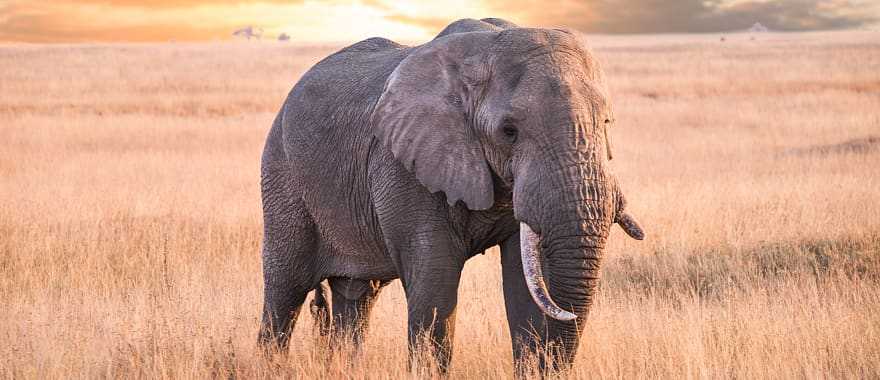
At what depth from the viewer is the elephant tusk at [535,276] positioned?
4180 mm

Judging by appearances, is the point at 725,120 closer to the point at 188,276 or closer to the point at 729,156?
the point at 729,156

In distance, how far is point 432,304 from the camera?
4836 mm

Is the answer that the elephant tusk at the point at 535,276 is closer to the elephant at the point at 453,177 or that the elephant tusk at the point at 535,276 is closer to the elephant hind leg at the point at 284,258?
the elephant at the point at 453,177

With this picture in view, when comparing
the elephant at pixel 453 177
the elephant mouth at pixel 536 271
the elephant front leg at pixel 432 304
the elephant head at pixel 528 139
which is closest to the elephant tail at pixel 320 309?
the elephant at pixel 453 177

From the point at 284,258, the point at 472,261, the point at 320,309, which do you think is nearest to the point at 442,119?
the point at 284,258

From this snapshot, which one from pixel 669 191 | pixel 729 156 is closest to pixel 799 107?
pixel 729 156

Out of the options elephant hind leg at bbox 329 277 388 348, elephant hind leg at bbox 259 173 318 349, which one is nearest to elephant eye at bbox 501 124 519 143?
elephant hind leg at bbox 259 173 318 349

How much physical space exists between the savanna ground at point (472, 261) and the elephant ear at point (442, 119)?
1300mm

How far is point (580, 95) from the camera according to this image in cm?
431

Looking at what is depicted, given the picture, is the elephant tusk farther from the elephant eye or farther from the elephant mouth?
the elephant eye

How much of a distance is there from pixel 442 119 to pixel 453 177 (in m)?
0.29

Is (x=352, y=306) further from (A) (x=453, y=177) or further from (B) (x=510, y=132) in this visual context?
(B) (x=510, y=132)

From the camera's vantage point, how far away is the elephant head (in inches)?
163

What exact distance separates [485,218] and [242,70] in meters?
38.6
